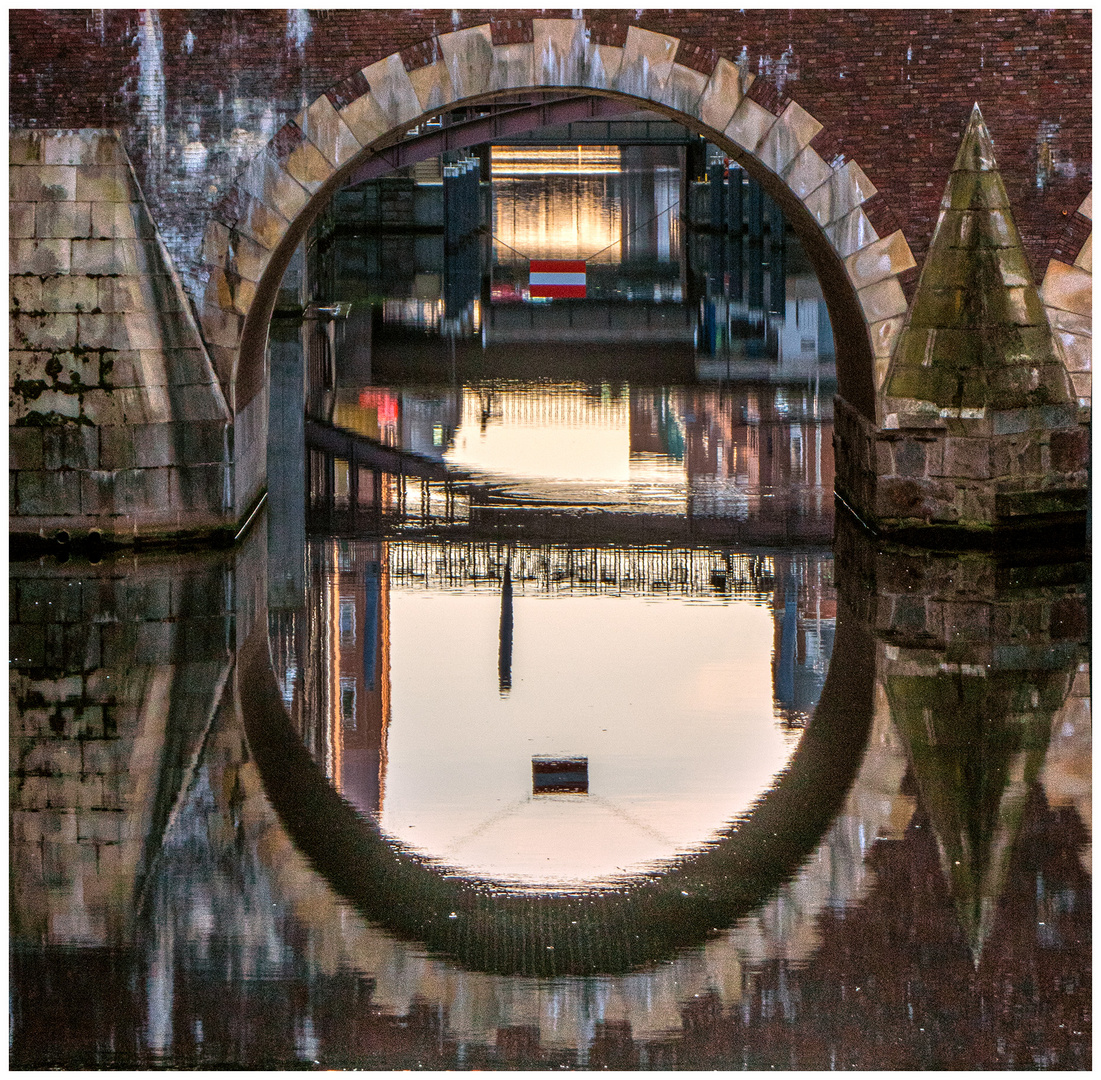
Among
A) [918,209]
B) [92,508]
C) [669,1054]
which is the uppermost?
[918,209]

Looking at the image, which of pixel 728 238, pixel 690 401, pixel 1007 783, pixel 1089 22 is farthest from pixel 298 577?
pixel 728 238

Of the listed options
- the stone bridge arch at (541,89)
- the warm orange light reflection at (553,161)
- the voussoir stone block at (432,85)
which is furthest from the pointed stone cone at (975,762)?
the warm orange light reflection at (553,161)

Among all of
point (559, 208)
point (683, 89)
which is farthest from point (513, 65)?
point (559, 208)

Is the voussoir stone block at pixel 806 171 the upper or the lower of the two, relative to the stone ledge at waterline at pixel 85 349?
upper

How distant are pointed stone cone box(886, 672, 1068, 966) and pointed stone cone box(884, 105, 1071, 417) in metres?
3.43

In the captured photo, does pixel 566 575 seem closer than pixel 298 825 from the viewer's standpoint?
No

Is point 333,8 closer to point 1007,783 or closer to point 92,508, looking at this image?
point 92,508

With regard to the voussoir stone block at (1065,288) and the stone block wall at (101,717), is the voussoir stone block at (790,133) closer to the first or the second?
the voussoir stone block at (1065,288)

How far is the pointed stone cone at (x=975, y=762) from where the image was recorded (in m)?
7.71

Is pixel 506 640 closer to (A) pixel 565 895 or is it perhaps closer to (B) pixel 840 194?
(A) pixel 565 895

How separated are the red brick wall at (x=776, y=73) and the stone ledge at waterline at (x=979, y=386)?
0.83 ft

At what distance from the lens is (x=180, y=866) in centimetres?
789

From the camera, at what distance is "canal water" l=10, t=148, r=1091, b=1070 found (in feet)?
21.4

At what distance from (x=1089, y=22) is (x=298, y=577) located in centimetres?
684
